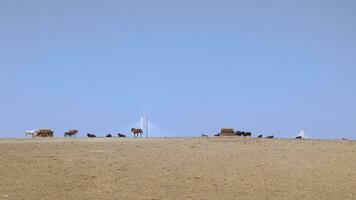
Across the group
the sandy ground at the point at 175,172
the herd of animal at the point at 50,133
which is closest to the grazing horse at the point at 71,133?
the herd of animal at the point at 50,133

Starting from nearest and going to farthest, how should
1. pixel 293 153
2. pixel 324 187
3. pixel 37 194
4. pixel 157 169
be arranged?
pixel 37 194 → pixel 324 187 → pixel 157 169 → pixel 293 153

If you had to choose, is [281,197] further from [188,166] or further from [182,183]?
[188,166]

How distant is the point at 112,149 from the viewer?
30.3m

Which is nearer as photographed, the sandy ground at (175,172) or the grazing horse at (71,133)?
the sandy ground at (175,172)

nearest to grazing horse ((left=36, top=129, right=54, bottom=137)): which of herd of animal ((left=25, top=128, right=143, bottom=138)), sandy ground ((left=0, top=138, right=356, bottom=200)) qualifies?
herd of animal ((left=25, top=128, right=143, bottom=138))

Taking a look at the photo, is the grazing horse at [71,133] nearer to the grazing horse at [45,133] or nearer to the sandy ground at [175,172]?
the grazing horse at [45,133]

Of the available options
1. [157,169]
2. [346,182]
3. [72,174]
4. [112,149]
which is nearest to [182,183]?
[157,169]

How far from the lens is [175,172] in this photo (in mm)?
22828

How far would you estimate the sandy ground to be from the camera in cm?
1920

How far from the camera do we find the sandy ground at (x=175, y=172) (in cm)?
1920

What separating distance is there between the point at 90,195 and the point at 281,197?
6776mm

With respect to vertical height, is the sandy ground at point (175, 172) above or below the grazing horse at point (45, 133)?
below

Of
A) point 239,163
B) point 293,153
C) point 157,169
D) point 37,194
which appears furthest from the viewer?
point 293,153

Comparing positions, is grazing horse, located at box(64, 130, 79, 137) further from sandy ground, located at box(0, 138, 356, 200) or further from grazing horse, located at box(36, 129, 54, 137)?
sandy ground, located at box(0, 138, 356, 200)
